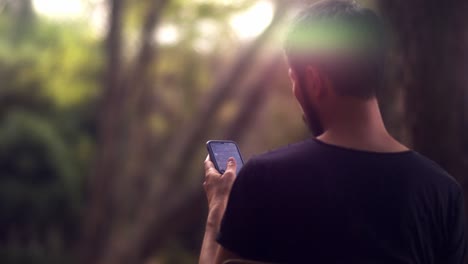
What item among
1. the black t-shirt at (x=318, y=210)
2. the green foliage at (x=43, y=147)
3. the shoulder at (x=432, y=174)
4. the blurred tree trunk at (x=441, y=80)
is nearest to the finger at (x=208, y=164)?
the black t-shirt at (x=318, y=210)

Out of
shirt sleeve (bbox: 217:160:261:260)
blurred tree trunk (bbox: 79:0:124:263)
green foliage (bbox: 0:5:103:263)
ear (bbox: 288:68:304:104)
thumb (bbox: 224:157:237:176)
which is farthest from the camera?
green foliage (bbox: 0:5:103:263)

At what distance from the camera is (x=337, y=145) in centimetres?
191

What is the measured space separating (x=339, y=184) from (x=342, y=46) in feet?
0.92

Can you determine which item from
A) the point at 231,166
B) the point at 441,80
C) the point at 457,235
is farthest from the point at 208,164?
the point at 441,80

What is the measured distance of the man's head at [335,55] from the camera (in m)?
1.92

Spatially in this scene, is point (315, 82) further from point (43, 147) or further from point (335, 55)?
point (43, 147)

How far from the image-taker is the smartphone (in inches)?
86.0

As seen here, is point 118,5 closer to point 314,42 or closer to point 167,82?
point 167,82

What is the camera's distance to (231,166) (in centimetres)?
213

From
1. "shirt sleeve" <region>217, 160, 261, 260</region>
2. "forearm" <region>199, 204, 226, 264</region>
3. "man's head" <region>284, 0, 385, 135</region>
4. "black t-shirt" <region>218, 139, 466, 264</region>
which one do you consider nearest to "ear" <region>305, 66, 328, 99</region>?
"man's head" <region>284, 0, 385, 135</region>

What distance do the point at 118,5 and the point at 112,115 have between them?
1391 millimetres

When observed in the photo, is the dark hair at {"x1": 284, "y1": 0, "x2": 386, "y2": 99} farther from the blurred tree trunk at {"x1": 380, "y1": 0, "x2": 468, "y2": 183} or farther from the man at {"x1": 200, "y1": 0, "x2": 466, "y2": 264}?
the blurred tree trunk at {"x1": 380, "y1": 0, "x2": 468, "y2": 183}

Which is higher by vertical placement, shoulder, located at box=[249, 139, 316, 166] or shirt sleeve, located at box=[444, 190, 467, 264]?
shoulder, located at box=[249, 139, 316, 166]

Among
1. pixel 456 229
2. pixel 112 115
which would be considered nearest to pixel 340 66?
pixel 456 229
